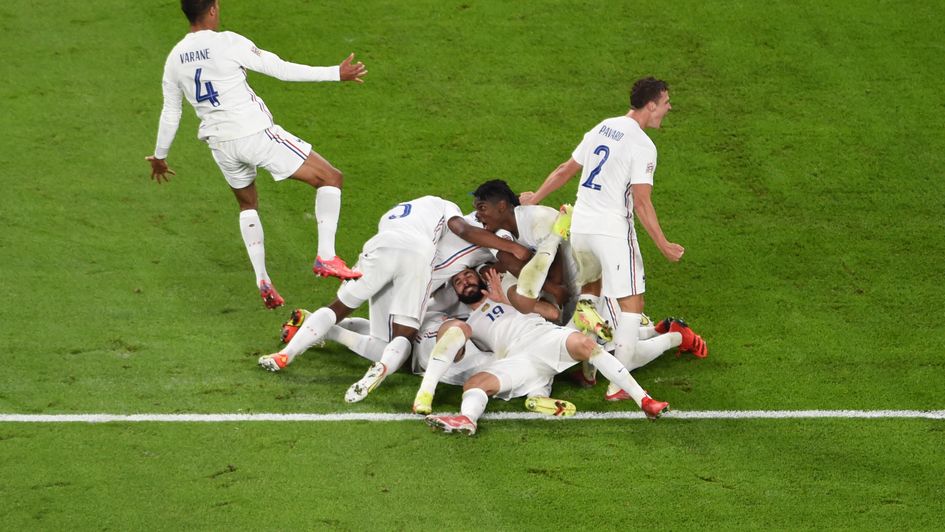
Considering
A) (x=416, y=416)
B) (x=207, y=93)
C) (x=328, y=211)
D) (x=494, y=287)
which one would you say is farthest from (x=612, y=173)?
(x=207, y=93)

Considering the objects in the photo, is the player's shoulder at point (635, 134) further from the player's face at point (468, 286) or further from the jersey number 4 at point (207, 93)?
the jersey number 4 at point (207, 93)

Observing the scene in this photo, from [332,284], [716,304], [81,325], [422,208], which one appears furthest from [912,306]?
[81,325]

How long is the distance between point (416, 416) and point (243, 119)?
2.49 metres

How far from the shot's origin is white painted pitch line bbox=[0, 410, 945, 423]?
8.14 metres

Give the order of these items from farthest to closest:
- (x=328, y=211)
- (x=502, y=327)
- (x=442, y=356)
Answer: (x=328, y=211), (x=502, y=327), (x=442, y=356)

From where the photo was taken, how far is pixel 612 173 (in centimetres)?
838

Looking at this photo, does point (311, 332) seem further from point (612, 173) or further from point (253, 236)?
point (612, 173)

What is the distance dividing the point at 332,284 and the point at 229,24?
4.53 meters

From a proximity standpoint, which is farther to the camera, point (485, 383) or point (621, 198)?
point (621, 198)

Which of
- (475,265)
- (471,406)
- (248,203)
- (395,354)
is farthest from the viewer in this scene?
(248,203)

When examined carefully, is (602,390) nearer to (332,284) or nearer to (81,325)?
(332,284)

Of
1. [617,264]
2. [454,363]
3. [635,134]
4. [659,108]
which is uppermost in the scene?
[659,108]

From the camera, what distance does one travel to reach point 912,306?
9.80m

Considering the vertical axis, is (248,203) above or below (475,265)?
above
